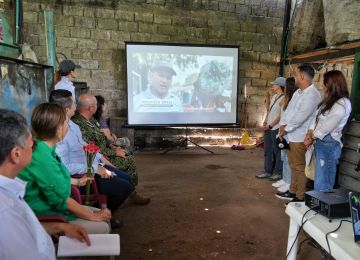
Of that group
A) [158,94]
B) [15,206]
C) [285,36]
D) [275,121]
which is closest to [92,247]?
[15,206]

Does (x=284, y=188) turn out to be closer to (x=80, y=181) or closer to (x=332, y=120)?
(x=332, y=120)

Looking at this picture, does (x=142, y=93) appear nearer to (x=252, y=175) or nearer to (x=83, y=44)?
(x=83, y=44)

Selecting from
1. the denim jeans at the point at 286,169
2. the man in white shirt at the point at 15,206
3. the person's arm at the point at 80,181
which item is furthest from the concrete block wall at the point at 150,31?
the man in white shirt at the point at 15,206

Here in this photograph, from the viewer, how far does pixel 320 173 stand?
8.87ft

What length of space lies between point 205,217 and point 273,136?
165cm

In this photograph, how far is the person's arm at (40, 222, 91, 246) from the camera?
1272 mm

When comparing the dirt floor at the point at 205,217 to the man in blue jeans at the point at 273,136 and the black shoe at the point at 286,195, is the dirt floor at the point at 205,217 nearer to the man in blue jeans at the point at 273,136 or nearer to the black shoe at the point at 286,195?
the black shoe at the point at 286,195

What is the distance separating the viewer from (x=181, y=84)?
18.0 ft

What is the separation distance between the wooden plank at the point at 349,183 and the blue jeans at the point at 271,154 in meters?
0.92

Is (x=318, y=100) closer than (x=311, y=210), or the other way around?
(x=311, y=210)

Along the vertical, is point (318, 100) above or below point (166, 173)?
above

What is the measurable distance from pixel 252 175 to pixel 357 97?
5.47ft

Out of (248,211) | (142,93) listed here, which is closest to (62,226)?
(248,211)

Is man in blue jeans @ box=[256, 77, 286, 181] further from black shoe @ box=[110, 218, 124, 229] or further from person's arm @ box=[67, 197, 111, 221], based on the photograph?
person's arm @ box=[67, 197, 111, 221]
